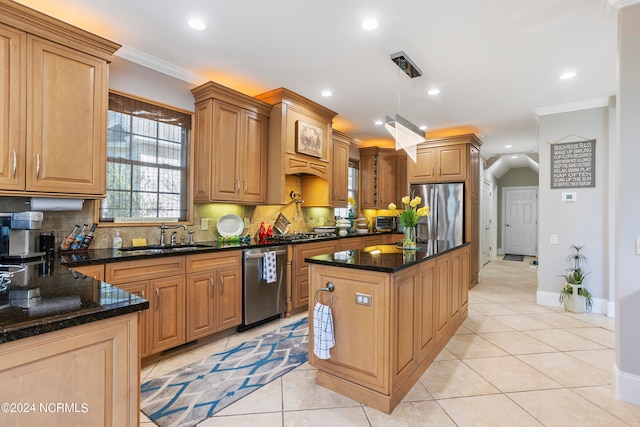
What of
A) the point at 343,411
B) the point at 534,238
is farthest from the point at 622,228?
the point at 534,238

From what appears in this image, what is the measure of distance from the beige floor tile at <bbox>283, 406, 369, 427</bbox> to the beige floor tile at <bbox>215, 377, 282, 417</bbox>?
0.13 metres

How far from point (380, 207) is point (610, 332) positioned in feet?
12.5

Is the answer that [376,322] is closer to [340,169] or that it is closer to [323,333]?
[323,333]

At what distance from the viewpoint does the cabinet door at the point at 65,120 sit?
84.9 inches

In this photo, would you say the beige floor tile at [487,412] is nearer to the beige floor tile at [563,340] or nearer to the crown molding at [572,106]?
the beige floor tile at [563,340]

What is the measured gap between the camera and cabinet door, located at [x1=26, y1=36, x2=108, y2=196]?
2.16 m

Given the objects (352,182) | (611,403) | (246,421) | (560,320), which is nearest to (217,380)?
(246,421)

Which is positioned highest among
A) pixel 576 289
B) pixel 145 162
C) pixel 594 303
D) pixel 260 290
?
pixel 145 162

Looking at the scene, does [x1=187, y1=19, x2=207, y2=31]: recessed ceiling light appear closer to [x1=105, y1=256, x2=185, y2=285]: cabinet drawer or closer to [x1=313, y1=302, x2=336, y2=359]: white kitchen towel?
[x1=105, y1=256, x2=185, y2=285]: cabinet drawer

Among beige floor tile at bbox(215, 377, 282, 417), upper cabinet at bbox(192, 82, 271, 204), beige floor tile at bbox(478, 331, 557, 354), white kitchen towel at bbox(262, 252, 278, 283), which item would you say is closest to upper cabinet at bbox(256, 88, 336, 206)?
upper cabinet at bbox(192, 82, 271, 204)

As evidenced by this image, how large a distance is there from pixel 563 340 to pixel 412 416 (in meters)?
2.26

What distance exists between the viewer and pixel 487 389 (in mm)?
2305

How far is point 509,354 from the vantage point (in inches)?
114

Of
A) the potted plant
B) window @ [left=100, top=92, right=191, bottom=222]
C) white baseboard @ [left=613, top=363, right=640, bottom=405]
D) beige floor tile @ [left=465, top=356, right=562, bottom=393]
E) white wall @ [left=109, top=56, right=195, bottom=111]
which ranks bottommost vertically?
beige floor tile @ [left=465, top=356, right=562, bottom=393]
